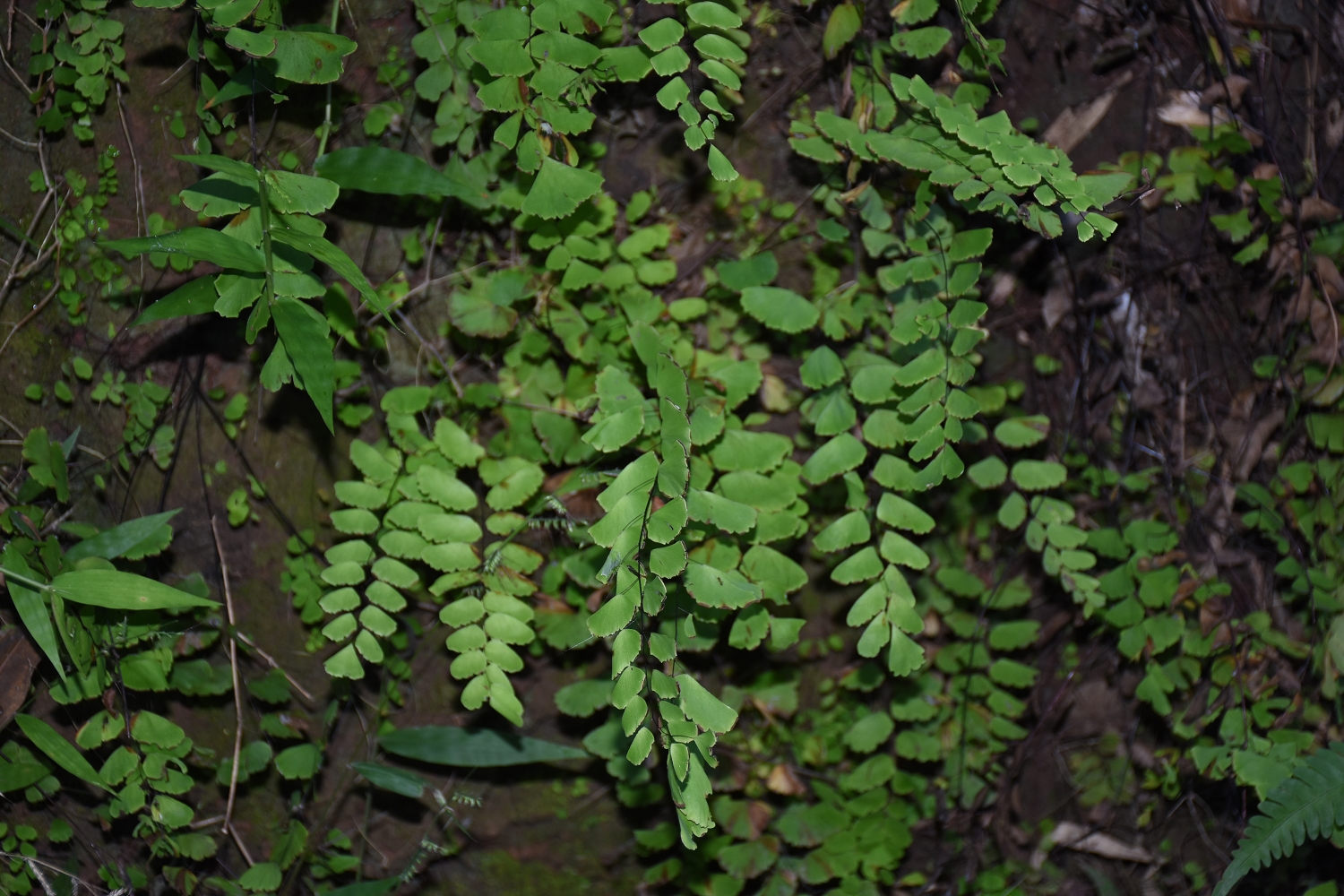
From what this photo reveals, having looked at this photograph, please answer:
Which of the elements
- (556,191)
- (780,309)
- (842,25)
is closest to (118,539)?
(556,191)

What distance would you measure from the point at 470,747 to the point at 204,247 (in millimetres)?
1028

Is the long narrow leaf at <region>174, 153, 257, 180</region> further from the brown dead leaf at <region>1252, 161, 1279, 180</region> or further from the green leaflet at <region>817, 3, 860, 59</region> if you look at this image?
the brown dead leaf at <region>1252, 161, 1279, 180</region>

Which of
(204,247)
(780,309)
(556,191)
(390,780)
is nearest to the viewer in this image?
(204,247)

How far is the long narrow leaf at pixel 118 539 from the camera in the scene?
5.23 feet

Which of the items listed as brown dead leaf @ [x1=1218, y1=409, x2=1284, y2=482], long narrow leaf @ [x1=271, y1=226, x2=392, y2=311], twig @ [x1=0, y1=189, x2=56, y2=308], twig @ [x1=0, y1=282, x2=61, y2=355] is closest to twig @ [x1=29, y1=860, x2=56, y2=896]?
twig @ [x1=0, y1=282, x2=61, y2=355]

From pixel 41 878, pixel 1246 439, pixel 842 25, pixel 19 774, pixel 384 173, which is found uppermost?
pixel 842 25

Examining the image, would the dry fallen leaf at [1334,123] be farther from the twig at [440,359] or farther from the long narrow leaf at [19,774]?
the long narrow leaf at [19,774]

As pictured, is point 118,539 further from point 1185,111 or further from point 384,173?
point 1185,111

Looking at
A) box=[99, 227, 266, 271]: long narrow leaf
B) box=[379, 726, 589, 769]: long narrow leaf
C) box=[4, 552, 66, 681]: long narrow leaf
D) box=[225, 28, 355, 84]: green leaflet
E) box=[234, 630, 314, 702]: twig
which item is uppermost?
box=[225, 28, 355, 84]: green leaflet

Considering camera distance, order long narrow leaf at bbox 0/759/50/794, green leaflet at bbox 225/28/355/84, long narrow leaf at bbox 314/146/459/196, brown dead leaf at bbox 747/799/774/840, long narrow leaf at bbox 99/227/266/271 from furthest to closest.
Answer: brown dead leaf at bbox 747/799/774/840, long narrow leaf at bbox 0/759/50/794, long narrow leaf at bbox 314/146/459/196, green leaflet at bbox 225/28/355/84, long narrow leaf at bbox 99/227/266/271

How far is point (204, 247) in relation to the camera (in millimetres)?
1317

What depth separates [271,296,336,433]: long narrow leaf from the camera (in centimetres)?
132

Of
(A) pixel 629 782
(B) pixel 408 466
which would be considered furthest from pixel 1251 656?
(B) pixel 408 466

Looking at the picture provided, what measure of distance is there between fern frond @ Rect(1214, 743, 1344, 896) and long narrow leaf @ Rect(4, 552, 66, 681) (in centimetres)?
214
